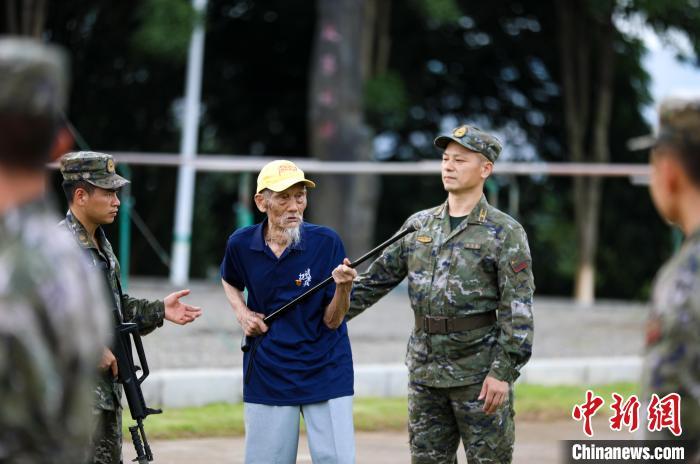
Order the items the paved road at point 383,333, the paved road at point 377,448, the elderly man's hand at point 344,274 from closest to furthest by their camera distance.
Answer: the elderly man's hand at point 344,274 < the paved road at point 377,448 < the paved road at point 383,333

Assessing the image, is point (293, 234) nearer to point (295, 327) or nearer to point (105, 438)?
point (295, 327)

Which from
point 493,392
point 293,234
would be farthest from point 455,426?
point 293,234

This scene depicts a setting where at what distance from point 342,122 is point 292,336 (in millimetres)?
14740

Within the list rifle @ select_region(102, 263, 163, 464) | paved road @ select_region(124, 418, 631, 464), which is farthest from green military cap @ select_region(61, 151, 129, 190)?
paved road @ select_region(124, 418, 631, 464)

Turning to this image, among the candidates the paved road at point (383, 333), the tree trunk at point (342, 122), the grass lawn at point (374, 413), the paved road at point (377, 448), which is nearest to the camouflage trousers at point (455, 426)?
the paved road at point (377, 448)

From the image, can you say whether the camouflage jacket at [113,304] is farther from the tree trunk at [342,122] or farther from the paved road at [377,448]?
the tree trunk at [342,122]

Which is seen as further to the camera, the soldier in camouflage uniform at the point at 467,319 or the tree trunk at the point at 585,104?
the tree trunk at the point at 585,104

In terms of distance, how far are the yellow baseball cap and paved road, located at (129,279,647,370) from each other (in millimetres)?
5570

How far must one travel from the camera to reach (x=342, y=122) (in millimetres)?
20156

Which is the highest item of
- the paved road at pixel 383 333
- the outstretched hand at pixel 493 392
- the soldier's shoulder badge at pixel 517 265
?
the soldier's shoulder badge at pixel 517 265

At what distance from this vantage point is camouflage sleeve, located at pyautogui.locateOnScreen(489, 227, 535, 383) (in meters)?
5.55

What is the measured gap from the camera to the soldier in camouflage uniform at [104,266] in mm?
5219

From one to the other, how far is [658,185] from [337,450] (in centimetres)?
260

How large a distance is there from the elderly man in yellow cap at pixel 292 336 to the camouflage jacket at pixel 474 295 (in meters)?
0.37
